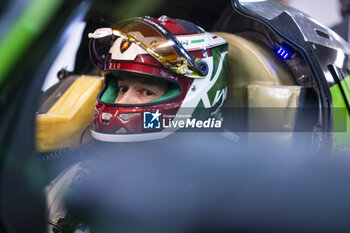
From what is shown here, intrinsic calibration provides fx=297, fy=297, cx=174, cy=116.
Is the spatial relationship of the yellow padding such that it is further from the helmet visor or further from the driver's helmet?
the helmet visor

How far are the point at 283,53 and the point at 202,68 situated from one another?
32 centimetres

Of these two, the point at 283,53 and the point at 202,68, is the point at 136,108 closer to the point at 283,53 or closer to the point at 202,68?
the point at 202,68

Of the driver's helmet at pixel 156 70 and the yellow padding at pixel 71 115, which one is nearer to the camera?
the driver's helmet at pixel 156 70

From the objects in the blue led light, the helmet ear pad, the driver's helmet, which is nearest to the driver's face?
the driver's helmet

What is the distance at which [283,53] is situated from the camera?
1.04 meters

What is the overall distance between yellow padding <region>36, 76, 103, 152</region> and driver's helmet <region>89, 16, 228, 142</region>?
236mm

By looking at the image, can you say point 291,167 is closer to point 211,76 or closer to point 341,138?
point 341,138

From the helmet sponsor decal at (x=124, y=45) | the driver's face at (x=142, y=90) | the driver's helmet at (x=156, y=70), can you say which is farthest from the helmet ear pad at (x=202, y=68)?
the helmet sponsor decal at (x=124, y=45)

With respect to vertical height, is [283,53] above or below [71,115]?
above

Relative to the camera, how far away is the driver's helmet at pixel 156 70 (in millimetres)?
880

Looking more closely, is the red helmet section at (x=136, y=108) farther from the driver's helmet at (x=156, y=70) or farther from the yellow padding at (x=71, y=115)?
the yellow padding at (x=71, y=115)

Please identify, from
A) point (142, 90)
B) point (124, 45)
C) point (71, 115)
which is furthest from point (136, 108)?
point (71, 115)

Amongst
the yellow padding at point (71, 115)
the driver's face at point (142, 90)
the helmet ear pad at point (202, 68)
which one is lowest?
the yellow padding at point (71, 115)

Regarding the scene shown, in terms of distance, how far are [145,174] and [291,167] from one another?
400 millimetres
